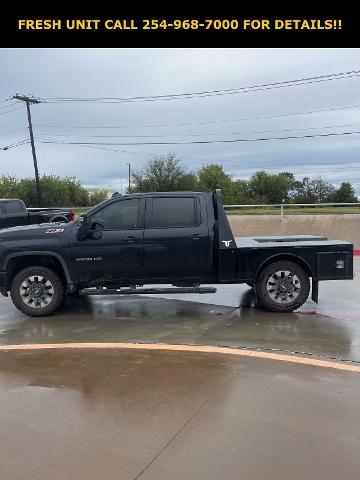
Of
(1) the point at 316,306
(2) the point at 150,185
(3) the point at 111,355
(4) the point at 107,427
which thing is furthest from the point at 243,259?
(2) the point at 150,185

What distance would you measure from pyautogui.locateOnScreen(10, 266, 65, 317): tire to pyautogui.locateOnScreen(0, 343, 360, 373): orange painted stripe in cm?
150

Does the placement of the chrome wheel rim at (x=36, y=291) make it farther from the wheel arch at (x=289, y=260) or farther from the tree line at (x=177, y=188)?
the tree line at (x=177, y=188)

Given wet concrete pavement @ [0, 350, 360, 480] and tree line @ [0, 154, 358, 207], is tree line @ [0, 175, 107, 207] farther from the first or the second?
wet concrete pavement @ [0, 350, 360, 480]

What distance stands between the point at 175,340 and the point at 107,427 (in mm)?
2374

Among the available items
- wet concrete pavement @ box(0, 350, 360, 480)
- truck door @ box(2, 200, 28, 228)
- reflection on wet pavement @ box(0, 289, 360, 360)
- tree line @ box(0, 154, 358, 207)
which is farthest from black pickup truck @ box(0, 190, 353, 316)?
tree line @ box(0, 154, 358, 207)

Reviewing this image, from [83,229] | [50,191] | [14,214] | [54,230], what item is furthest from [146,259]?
[50,191]

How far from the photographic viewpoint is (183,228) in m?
7.38

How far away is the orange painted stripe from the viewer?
4.93 meters

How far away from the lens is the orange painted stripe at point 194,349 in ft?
16.2

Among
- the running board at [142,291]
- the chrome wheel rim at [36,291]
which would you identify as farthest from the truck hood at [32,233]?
the running board at [142,291]

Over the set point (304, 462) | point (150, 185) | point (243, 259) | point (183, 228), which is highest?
point (150, 185)

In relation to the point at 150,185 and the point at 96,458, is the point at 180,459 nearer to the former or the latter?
the point at 96,458

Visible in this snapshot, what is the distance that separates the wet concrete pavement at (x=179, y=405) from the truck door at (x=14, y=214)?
11376 millimetres

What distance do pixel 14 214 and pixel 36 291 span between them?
11151mm
